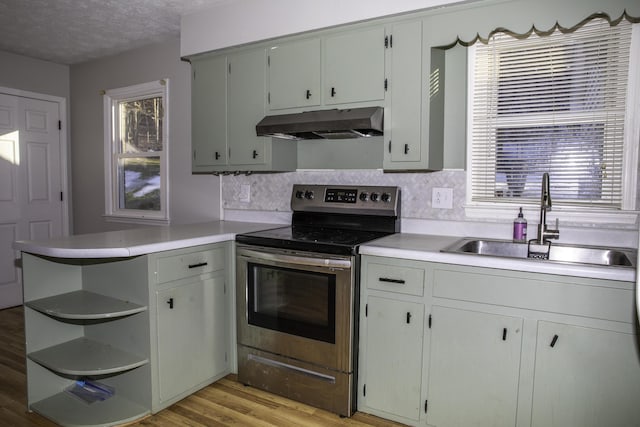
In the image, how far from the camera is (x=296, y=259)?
2.33 meters

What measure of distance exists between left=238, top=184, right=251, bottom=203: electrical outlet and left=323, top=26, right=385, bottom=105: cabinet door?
1.04m

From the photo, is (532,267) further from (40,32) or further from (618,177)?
(40,32)

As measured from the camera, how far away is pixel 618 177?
86.4 inches

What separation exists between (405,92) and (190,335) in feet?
5.96

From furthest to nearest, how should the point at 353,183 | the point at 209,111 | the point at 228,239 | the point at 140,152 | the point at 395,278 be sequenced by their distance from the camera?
the point at 140,152
the point at 209,111
the point at 353,183
the point at 228,239
the point at 395,278

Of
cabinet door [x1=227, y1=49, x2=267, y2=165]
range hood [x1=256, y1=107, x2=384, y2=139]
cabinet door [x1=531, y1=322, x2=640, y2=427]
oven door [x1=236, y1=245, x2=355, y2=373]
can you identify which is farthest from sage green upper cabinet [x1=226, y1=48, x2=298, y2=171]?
cabinet door [x1=531, y1=322, x2=640, y2=427]

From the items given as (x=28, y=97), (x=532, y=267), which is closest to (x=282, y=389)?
(x=532, y=267)

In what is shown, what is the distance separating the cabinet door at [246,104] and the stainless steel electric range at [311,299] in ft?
1.92

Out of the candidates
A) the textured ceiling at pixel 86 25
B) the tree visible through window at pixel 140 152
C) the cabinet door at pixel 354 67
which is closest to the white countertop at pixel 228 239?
the cabinet door at pixel 354 67

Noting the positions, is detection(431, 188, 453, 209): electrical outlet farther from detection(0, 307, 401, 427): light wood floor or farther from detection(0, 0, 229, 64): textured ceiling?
detection(0, 0, 229, 64): textured ceiling

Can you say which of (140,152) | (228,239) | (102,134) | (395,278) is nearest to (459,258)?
(395,278)

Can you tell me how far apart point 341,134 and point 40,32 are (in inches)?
104

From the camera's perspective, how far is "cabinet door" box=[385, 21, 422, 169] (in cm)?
233

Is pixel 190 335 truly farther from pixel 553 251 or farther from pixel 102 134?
pixel 102 134
